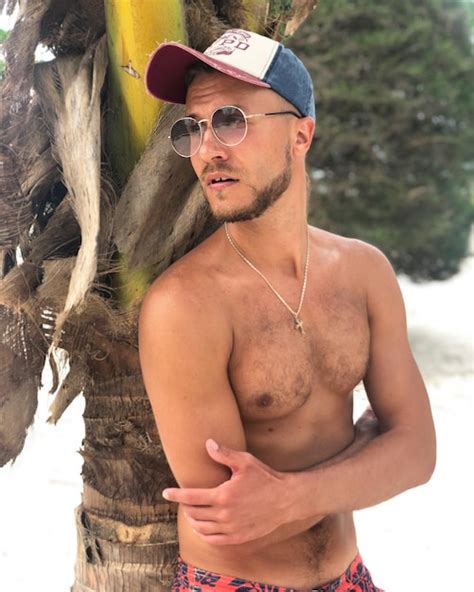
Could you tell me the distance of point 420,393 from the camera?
2.41 meters

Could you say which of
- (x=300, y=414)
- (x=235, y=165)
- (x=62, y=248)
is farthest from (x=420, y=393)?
(x=62, y=248)

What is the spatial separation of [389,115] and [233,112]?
7949 millimetres

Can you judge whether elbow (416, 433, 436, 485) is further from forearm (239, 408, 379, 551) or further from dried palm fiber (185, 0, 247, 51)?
dried palm fiber (185, 0, 247, 51)

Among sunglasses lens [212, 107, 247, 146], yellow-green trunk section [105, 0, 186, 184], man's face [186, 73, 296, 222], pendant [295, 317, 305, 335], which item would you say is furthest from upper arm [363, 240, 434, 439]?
yellow-green trunk section [105, 0, 186, 184]

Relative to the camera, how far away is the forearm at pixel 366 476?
6.77 ft

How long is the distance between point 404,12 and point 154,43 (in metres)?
8.02

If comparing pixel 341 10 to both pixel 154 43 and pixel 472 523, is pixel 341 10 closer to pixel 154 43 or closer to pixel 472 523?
pixel 472 523

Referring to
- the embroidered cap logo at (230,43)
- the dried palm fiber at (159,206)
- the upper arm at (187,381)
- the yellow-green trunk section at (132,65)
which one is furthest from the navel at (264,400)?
the embroidered cap logo at (230,43)

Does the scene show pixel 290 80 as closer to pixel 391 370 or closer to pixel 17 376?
pixel 391 370

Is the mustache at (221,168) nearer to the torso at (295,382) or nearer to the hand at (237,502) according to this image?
the torso at (295,382)

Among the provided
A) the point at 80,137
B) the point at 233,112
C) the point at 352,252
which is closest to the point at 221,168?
the point at 233,112

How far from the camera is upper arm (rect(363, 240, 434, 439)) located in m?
2.38

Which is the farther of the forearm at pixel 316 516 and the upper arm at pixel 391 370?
the upper arm at pixel 391 370

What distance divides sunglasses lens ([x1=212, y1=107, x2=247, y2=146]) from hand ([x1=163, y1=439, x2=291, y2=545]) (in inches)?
26.4
